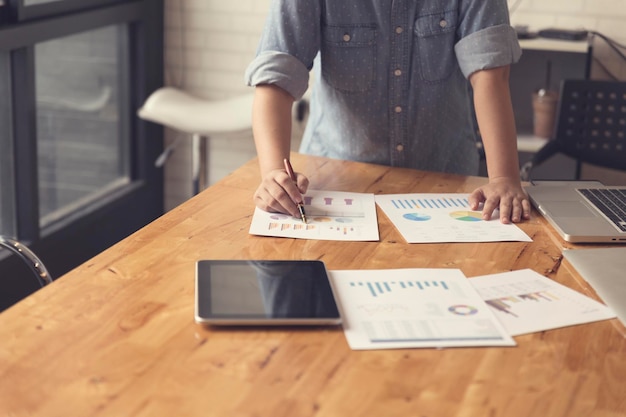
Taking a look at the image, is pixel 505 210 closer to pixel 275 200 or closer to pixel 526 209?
pixel 526 209

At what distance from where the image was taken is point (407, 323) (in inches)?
50.9

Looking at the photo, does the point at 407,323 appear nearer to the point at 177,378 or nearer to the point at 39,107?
the point at 177,378

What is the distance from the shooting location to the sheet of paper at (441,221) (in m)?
1.68

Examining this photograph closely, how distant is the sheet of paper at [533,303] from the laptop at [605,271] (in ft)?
0.07

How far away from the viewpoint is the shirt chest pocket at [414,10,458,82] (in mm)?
2105

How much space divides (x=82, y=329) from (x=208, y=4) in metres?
3.03

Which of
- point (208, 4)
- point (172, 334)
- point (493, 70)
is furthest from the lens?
point (208, 4)

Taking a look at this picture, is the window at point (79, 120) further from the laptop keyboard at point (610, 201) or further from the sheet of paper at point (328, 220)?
the laptop keyboard at point (610, 201)

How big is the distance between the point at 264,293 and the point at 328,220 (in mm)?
421

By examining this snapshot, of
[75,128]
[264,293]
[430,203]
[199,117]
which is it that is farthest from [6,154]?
[264,293]

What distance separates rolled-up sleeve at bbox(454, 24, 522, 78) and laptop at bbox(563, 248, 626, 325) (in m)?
0.61

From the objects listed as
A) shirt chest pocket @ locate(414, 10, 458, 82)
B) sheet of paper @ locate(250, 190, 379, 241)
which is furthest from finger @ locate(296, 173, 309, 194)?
shirt chest pocket @ locate(414, 10, 458, 82)

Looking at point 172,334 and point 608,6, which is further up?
point 608,6

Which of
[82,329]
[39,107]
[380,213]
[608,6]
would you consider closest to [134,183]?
[39,107]
